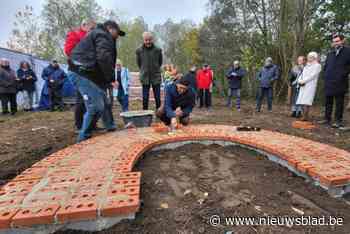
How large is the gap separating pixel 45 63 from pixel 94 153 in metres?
7.44

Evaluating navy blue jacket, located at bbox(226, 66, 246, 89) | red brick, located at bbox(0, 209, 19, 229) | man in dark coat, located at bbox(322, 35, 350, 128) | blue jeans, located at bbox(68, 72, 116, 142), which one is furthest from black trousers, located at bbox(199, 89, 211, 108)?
red brick, located at bbox(0, 209, 19, 229)

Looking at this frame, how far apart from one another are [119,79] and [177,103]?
270 centimetres

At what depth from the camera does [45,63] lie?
8.33m

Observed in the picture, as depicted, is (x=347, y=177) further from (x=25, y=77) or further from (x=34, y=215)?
(x=25, y=77)

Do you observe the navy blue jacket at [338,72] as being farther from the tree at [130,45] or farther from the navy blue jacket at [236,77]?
the tree at [130,45]

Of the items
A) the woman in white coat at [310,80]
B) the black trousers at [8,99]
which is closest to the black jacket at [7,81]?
the black trousers at [8,99]

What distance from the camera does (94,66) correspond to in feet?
9.36

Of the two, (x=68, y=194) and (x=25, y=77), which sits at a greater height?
(x=25, y=77)

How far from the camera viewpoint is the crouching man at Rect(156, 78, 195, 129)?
140 inches

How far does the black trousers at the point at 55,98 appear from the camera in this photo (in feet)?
23.3

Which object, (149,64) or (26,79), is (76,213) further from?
(26,79)

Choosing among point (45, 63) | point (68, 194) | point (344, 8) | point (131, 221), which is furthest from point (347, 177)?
point (344, 8)

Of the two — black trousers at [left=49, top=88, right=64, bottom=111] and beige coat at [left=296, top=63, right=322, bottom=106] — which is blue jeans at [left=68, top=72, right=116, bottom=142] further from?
black trousers at [left=49, top=88, right=64, bottom=111]

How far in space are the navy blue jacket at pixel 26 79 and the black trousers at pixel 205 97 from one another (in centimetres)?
524
